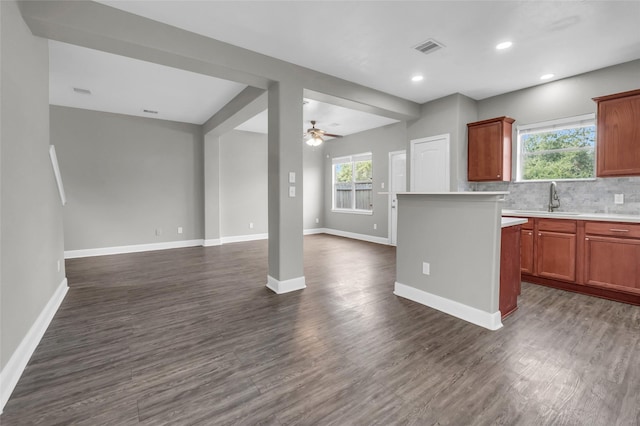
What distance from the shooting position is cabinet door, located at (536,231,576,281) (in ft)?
11.3

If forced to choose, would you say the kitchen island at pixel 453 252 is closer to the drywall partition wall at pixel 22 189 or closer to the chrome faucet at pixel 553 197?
the chrome faucet at pixel 553 197

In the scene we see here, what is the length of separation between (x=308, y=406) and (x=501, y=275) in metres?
Result: 2.08

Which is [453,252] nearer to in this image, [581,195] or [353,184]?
[581,195]

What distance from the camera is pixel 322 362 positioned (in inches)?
79.4

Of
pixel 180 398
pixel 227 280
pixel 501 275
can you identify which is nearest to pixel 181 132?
pixel 227 280

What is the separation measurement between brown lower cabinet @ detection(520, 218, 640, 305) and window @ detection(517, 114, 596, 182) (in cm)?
97

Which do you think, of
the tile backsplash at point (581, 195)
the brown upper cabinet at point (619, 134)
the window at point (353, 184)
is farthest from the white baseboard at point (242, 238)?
the brown upper cabinet at point (619, 134)

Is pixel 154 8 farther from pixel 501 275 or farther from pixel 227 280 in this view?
pixel 501 275

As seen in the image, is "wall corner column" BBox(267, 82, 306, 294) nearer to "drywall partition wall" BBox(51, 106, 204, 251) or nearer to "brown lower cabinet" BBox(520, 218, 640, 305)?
"brown lower cabinet" BBox(520, 218, 640, 305)

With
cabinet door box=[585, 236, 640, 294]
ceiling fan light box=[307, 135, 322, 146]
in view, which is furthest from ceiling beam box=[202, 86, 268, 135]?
cabinet door box=[585, 236, 640, 294]

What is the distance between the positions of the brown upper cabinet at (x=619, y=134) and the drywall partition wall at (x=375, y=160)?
134 inches

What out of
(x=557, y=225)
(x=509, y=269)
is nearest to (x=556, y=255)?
(x=557, y=225)

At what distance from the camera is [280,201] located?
3.43 meters

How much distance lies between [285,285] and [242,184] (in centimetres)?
449
